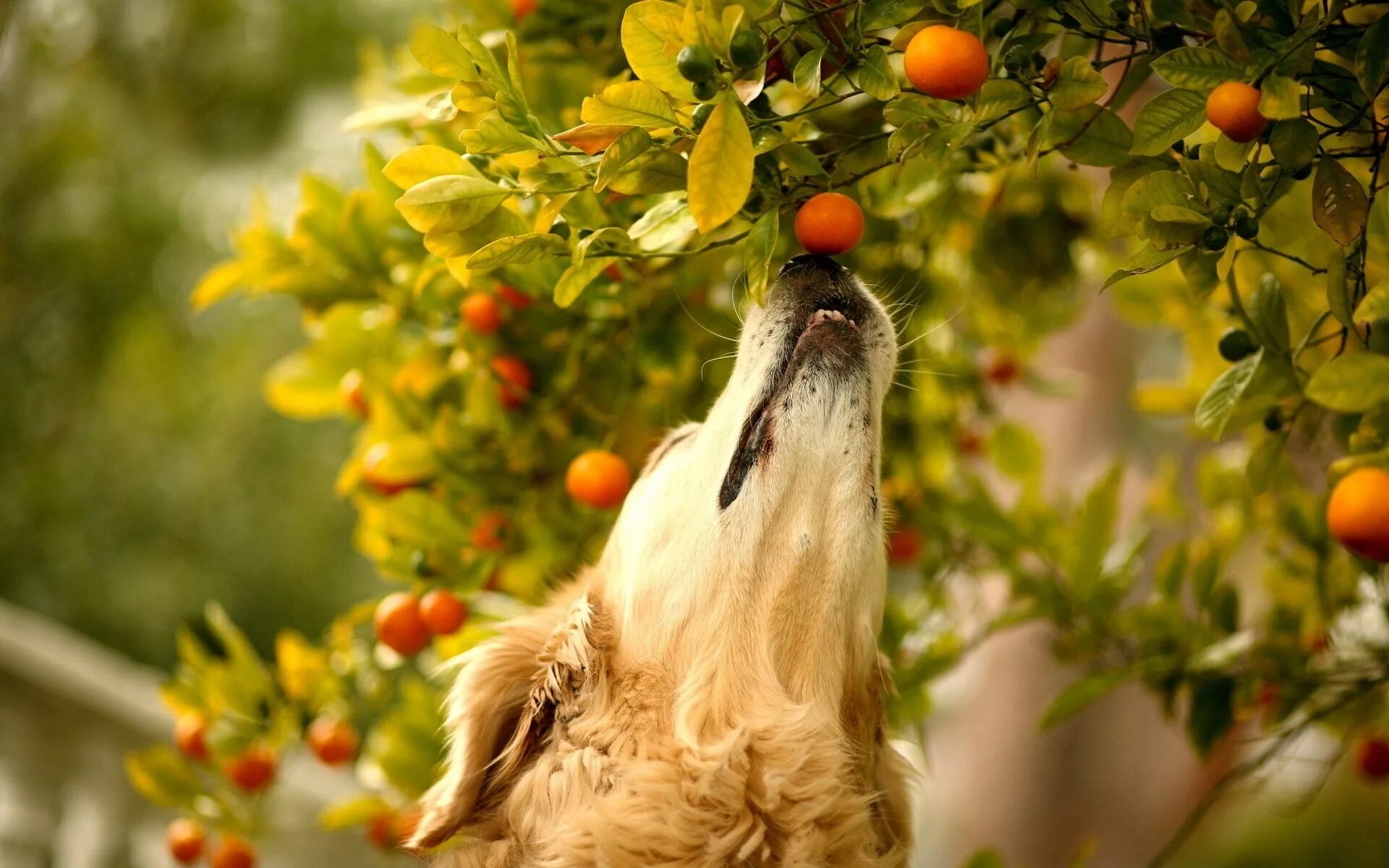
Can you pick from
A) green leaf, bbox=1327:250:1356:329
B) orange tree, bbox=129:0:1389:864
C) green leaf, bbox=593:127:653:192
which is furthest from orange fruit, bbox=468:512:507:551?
green leaf, bbox=1327:250:1356:329

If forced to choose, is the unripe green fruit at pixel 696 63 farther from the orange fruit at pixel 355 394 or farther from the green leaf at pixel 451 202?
the orange fruit at pixel 355 394

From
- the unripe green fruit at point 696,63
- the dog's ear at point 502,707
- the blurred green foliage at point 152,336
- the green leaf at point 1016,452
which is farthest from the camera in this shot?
the blurred green foliage at point 152,336

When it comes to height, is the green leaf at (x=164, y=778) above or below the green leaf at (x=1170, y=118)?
below

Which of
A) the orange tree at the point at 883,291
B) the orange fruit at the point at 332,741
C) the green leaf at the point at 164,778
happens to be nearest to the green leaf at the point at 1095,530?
the orange tree at the point at 883,291

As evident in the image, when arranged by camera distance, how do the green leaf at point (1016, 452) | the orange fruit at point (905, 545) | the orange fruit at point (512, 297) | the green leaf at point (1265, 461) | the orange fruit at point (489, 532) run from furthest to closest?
the green leaf at point (1016, 452)
the orange fruit at point (905, 545)
the orange fruit at point (489, 532)
the orange fruit at point (512, 297)
the green leaf at point (1265, 461)

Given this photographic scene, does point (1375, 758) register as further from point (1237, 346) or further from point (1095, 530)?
point (1237, 346)

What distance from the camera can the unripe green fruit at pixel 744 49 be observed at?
35.4 inches

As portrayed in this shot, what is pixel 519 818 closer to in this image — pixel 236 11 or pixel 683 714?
pixel 683 714

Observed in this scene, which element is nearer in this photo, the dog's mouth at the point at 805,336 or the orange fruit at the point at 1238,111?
the orange fruit at the point at 1238,111

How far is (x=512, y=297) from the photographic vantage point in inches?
58.8

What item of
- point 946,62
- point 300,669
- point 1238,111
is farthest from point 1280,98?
point 300,669

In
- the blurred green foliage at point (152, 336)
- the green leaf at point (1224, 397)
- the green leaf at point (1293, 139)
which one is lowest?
the blurred green foliage at point (152, 336)

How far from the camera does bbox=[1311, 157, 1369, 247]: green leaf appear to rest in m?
1.00

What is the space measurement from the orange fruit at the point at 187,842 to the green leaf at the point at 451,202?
49.1 inches
